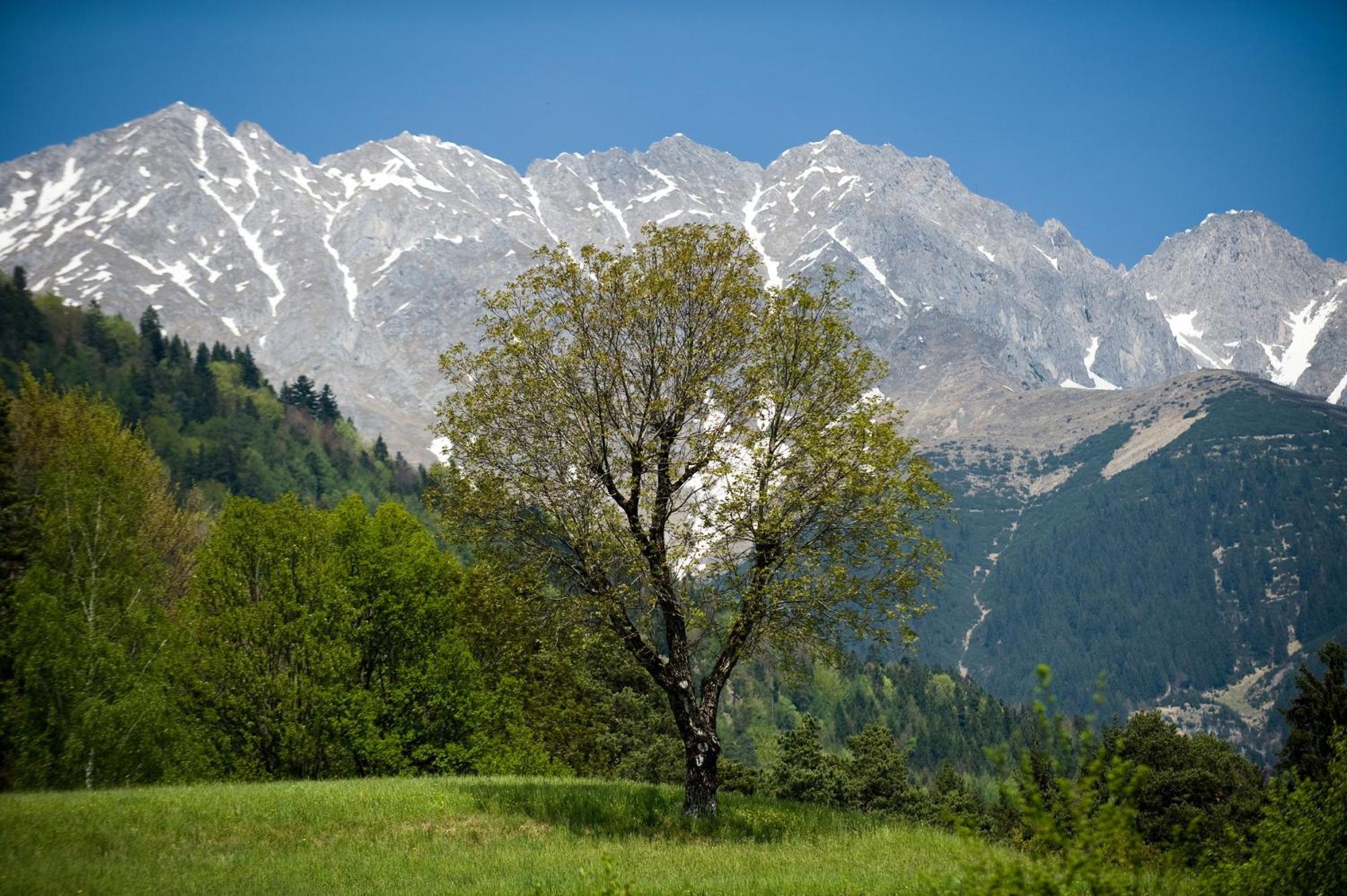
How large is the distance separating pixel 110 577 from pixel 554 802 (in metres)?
23.7

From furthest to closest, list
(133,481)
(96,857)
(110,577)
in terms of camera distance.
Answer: (133,481) < (110,577) < (96,857)

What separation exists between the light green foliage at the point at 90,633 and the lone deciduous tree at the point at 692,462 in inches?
703

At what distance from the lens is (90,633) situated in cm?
3356

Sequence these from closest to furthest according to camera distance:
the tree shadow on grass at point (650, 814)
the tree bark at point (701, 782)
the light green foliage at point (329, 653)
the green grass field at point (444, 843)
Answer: the green grass field at point (444, 843) → the tree shadow on grass at point (650, 814) → the tree bark at point (701, 782) → the light green foliage at point (329, 653)

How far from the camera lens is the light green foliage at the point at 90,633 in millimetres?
31906

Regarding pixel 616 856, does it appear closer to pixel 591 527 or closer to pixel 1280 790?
pixel 591 527

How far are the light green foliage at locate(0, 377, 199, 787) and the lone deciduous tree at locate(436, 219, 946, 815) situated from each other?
58.6ft

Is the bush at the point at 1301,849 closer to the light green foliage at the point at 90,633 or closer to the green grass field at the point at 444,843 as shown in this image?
the green grass field at the point at 444,843

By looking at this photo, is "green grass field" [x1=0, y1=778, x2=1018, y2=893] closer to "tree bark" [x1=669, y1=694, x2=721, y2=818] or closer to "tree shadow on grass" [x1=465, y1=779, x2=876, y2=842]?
"tree shadow on grass" [x1=465, y1=779, x2=876, y2=842]

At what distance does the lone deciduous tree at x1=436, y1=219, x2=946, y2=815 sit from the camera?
72.7ft


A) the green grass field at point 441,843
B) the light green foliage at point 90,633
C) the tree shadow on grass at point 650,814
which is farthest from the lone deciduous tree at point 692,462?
the light green foliage at point 90,633

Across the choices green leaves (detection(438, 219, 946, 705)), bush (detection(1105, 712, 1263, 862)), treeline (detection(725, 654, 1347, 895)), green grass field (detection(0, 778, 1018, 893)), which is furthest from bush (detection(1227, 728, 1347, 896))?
bush (detection(1105, 712, 1263, 862))

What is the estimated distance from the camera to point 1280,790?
15.0 metres

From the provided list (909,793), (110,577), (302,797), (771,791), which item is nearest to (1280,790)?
(302,797)
